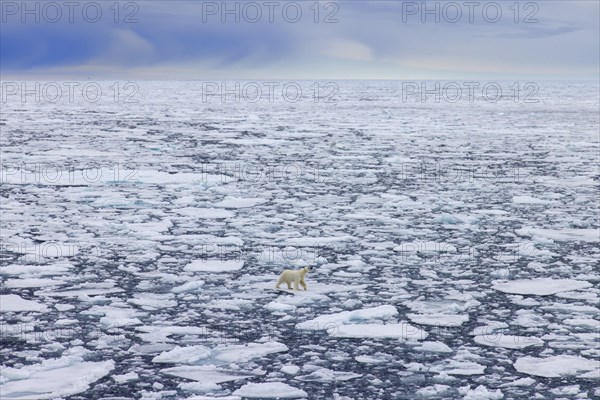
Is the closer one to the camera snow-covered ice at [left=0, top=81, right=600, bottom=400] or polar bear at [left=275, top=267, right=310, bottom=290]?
snow-covered ice at [left=0, top=81, right=600, bottom=400]

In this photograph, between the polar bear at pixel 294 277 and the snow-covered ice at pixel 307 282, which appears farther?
the polar bear at pixel 294 277

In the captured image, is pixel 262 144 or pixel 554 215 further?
pixel 262 144

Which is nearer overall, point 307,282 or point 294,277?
point 294,277

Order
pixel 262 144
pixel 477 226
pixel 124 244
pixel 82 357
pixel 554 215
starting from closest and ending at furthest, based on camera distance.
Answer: pixel 82 357, pixel 124 244, pixel 477 226, pixel 554 215, pixel 262 144

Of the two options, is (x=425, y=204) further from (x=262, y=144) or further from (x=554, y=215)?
(x=262, y=144)

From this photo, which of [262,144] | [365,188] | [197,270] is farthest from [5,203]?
[262,144]

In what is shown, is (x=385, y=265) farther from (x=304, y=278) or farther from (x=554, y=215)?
(x=554, y=215)

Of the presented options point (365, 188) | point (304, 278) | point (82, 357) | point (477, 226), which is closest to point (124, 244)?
point (304, 278)

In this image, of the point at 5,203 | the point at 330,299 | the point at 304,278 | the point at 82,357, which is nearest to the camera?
the point at 82,357

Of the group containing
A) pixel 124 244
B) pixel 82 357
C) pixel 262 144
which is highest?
pixel 262 144

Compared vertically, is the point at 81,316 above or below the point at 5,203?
below
